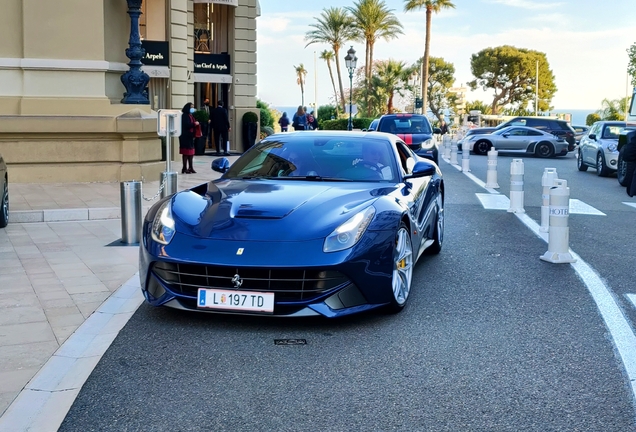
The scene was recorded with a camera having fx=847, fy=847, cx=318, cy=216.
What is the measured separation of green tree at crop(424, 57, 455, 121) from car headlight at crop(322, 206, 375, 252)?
97593mm

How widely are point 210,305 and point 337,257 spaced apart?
36.2 inches

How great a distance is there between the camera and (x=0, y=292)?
7.05m

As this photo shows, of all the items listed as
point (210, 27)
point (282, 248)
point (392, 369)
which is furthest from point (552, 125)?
point (392, 369)

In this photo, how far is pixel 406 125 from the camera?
76.2ft

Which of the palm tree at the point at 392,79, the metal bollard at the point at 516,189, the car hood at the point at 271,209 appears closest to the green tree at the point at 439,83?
the palm tree at the point at 392,79

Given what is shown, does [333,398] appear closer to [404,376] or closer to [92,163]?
[404,376]

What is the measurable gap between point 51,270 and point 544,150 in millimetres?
28502

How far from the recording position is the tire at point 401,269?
20.2ft

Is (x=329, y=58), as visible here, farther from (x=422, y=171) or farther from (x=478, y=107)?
(x=422, y=171)

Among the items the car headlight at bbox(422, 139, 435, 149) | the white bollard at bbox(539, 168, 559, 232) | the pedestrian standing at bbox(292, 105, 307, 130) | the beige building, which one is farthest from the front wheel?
the pedestrian standing at bbox(292, 105, 307, 130)

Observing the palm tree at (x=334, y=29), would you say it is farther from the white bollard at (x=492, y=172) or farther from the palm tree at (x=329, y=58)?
the white bollard at (x=492, y=172)

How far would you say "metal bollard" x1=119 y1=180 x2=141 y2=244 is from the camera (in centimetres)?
977

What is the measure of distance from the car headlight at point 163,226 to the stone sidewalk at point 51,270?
2.68 feet

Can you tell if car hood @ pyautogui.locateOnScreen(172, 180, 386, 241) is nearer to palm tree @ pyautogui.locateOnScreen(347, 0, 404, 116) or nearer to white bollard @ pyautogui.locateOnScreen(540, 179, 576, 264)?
white bollard @ pyautogui.locateOnScreen(540, 179, 576, 264)
